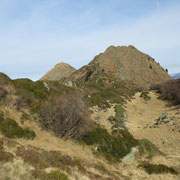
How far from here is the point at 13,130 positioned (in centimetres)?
1332

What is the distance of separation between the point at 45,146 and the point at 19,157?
4507 mm

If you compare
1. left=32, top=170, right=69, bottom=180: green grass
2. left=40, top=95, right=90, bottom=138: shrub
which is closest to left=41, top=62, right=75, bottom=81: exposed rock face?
left=40, top=95, right=90, bottom=138: shrub

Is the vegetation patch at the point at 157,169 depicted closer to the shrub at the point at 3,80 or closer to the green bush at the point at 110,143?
the green bush at the point at 110,143

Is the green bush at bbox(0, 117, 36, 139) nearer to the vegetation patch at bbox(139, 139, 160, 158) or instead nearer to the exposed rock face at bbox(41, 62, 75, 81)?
the vegetation patch at bbox(139, 139, 160, 158)

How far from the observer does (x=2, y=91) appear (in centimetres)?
1706

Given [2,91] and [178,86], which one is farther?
[178,86]

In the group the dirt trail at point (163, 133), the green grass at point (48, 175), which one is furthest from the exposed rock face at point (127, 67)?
the green grass at point (48, 175)

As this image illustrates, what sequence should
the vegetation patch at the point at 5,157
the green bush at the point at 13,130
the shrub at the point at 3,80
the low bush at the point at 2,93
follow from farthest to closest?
1. the shrub at the point at 3,80
2. the low bush at the point at 2,93
3. the green bush at the point at 13,130
4. the vegetation patch at the point at 5,157

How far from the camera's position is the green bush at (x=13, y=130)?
13.0 meters

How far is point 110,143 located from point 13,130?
11.0 meters

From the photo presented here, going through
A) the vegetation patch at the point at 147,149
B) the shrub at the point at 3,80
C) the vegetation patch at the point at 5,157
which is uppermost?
the shrub at the point at 3,80

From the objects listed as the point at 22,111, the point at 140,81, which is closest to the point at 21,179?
the point at 22,111

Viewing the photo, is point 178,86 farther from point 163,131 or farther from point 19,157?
point 19,157

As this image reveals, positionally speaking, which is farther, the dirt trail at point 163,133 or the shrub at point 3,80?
the shrub at point 3,80
